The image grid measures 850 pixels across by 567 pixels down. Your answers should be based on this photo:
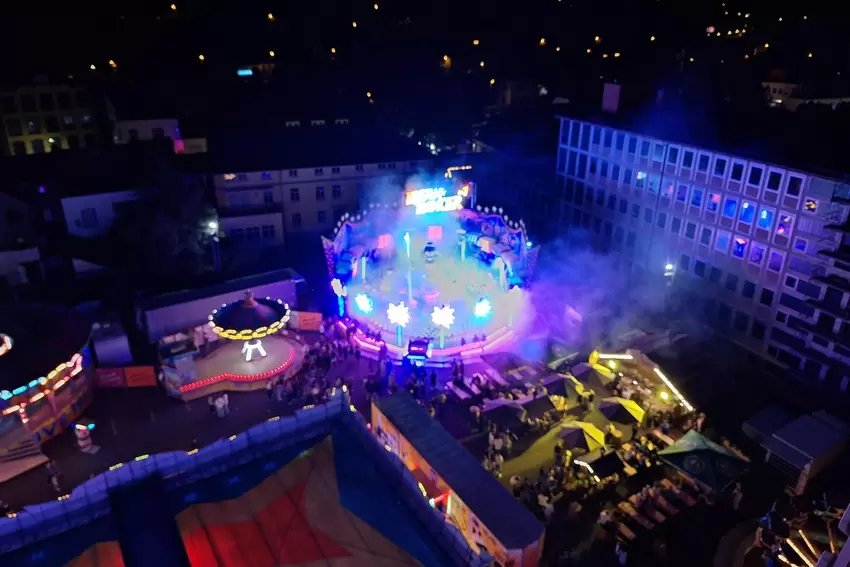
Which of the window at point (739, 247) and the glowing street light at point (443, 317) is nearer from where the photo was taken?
the window at point (739, 247)

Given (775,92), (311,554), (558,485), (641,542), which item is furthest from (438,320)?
(775,92)

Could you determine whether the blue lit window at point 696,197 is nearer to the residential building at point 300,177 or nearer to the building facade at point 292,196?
the residential building at point 300,177

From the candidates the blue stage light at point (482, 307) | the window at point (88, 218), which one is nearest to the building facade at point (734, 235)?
the blue stage light at point (482, 307)

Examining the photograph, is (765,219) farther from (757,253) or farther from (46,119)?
(46,119)

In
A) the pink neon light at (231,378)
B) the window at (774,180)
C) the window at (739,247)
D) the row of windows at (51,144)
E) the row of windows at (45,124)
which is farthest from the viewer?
the row of windows at (51,144)

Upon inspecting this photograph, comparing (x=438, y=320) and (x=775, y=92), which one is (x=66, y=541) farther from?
(x=775, y=92)

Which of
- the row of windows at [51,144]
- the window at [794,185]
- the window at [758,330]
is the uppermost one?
the window at [794,185]
